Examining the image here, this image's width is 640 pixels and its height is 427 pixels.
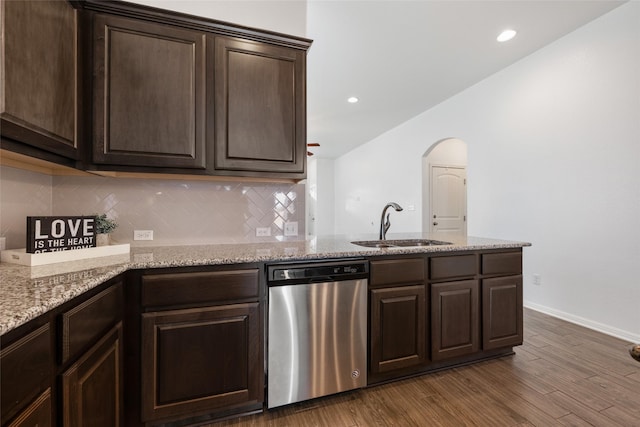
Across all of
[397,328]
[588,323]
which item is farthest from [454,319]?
[588,323]

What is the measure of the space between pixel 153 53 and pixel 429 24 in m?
2.57

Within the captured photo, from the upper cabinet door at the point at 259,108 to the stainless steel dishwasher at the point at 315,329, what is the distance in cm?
80

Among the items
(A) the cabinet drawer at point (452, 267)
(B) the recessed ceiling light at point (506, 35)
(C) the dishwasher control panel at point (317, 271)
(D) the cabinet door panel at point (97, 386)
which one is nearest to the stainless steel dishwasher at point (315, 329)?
(C) the dishwasher control panel at point (317, 271)

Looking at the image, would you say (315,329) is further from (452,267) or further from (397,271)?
(452,267)

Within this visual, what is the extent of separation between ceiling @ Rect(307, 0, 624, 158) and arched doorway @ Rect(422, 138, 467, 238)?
1.11 meters

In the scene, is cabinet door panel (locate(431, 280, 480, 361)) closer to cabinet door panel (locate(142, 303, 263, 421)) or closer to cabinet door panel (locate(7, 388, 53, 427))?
cabinet door panel (locate(142, 303, 263, 421))

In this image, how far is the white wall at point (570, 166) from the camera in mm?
2662

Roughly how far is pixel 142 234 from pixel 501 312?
273 cm

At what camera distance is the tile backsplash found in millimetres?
1841

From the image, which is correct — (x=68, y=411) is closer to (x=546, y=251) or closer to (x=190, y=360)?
(x=190, y=360)

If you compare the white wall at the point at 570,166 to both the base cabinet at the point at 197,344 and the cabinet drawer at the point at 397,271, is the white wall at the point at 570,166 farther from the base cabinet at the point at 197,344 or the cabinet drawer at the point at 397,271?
the base cabinet at the point at 197,344

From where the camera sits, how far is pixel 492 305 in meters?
2.19

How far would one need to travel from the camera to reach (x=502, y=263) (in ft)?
7.26

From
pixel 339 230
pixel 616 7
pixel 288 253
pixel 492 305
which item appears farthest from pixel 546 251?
pixel 339 230
